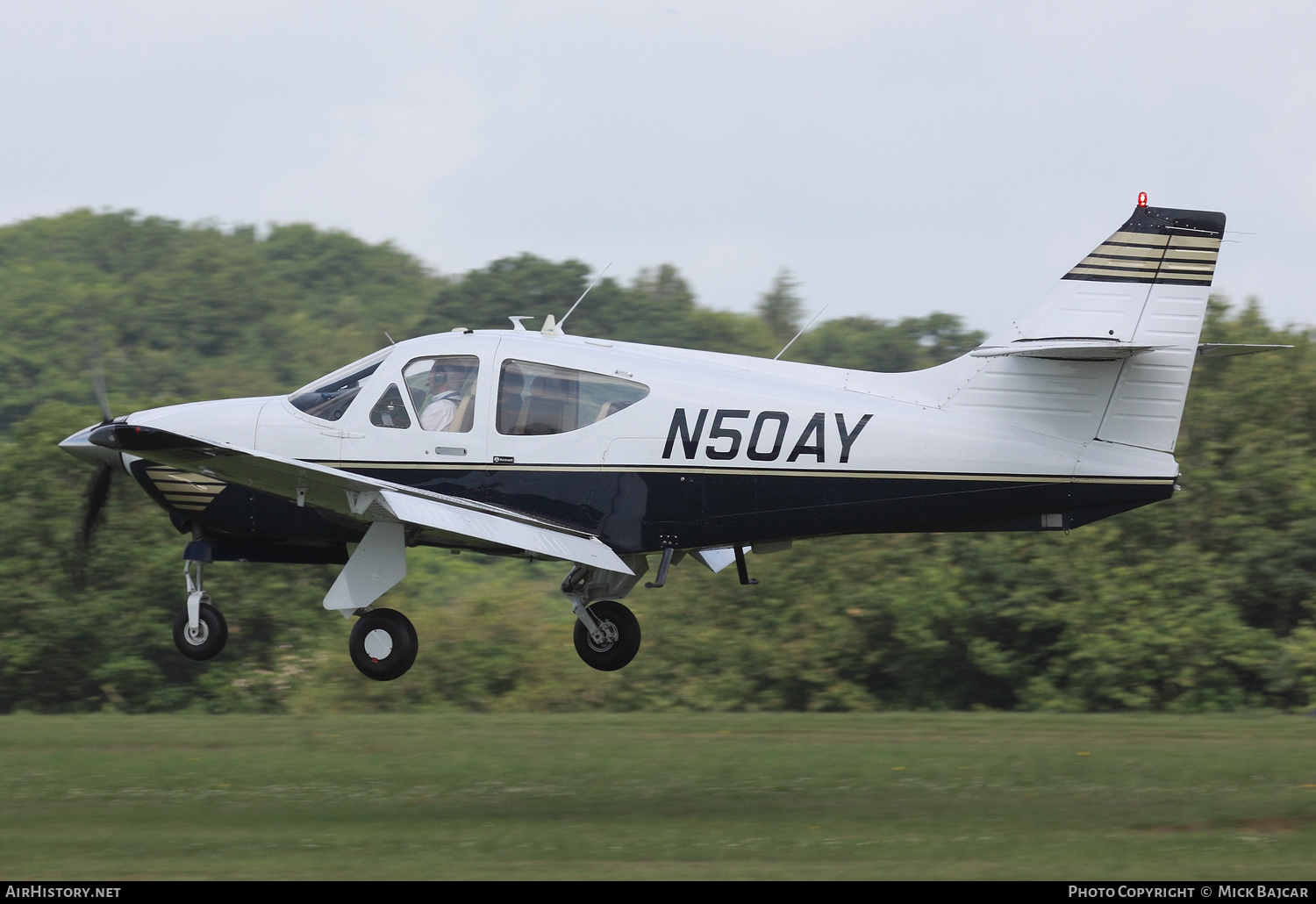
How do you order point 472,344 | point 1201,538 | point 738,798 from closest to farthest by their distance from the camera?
point 472,344
point 738,798
point 1201,538

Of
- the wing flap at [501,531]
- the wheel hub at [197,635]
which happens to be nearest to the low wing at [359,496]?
the wing flap at [501,531]

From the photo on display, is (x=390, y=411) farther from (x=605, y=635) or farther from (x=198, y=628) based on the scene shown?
(x=605, y=635)

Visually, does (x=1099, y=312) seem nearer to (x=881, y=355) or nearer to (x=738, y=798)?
(x=738, y=798)

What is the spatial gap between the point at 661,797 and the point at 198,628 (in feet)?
15.2

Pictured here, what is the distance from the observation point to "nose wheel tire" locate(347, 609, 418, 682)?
1192 cm

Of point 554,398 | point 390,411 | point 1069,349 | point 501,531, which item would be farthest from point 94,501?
point 1069,349

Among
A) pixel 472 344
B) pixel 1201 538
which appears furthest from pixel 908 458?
pixel 1201 538

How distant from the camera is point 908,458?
1138 centimetres

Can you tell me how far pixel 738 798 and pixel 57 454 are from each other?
22543 millimetres

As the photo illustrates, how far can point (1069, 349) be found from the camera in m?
10.9

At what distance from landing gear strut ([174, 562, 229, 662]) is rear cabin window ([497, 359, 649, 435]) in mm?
3143

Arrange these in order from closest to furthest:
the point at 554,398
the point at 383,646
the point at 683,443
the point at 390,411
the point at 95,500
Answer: the point at 683,443 → the point at 554,398 → the point at 383,646 → the point at 390,411 → the point at 95,500

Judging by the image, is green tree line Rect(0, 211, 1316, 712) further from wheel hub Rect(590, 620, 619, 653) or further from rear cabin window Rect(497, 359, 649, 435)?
rear cabin window Rect(497, 359, 649, 435)

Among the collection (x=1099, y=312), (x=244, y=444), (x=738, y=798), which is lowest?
(x=738, y=798)
